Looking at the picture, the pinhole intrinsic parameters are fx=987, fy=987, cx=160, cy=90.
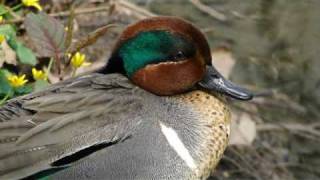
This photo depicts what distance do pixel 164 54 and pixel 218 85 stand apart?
0.72 feet

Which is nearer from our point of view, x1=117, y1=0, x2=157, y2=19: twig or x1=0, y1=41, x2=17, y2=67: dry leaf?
x1=0, y1=41, x2=17, y2=67: dry leaf

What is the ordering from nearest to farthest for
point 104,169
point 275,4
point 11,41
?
point 104,169 < point 11,41 < point 275,4

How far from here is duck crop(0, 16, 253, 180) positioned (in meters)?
3.01

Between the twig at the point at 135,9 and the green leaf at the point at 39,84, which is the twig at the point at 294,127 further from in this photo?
the green leaf at the point at 39,84

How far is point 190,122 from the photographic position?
3137 millimetres

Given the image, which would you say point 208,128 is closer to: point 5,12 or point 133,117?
point 133,117

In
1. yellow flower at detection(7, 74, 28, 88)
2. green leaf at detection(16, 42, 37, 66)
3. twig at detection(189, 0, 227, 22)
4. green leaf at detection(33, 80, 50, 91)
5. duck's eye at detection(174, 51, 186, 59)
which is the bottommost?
twig at detection(189, 0, 227, 22)

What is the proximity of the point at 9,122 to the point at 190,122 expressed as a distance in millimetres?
568

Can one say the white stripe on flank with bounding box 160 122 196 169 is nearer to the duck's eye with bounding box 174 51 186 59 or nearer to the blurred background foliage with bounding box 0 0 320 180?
the duck's eye with bounding box 174 51 186 59

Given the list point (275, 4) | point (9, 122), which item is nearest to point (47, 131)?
point (9, 122)

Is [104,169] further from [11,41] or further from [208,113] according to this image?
[11,41]

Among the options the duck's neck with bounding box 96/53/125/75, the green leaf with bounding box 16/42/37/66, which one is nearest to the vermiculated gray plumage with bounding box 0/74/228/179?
the duck's neck with bounding box 96/53/125/75

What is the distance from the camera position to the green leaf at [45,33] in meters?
3.63

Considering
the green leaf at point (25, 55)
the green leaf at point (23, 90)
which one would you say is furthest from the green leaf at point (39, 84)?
the green leaf at point (25, 55)
